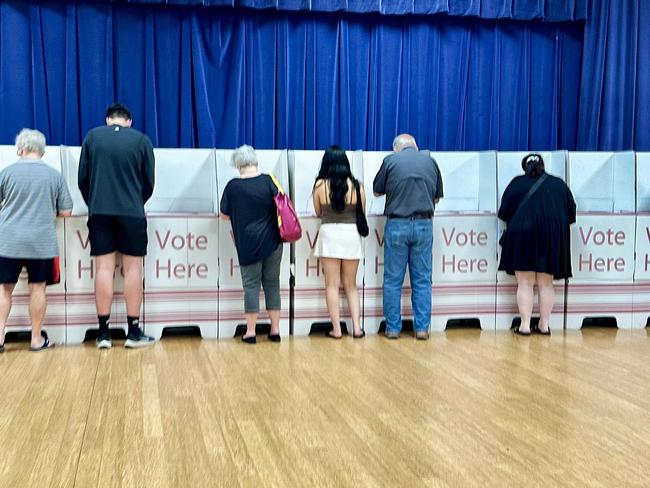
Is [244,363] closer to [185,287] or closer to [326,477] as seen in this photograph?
[185,287]

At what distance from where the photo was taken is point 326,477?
2531mm

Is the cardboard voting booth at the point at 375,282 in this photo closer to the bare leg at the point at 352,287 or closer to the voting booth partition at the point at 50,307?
the bare leg at the point at 352,287

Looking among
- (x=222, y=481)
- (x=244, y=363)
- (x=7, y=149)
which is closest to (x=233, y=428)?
(x=222, y=481)

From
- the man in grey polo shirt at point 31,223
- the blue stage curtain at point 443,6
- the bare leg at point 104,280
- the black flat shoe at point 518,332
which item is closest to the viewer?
the man in grey polo shirt at point 31,223

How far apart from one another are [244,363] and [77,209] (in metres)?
1.95

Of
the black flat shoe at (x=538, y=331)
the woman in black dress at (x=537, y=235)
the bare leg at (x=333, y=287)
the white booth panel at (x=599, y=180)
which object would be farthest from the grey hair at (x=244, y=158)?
the white booth panel at (x=599, y=180)

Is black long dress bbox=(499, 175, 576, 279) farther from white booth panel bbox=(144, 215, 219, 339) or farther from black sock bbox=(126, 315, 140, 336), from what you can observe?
black sock bbox=(126, 315, 140, 336)

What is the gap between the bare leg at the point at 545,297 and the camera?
5348mm

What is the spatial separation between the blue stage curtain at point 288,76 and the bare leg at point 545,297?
2370 millimetres

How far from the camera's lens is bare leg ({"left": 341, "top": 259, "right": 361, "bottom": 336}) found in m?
5.11

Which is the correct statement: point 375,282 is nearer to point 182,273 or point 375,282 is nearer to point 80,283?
point 182,273

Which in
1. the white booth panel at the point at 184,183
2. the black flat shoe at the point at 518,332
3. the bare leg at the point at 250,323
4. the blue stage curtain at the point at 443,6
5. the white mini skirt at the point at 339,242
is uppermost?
the blue stage curtain at the point at 443,6

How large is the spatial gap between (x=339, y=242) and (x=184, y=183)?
4.46 feet

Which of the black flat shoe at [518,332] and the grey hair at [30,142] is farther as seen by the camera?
the black flat shoe at [518,332]
